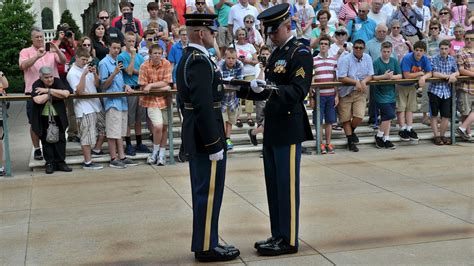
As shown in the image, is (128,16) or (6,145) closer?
(6,145)

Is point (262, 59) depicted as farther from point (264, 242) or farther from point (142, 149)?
point (264, 242)

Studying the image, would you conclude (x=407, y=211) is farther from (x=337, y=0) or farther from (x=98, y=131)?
(x=337, y=0)

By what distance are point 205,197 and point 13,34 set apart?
23.9 meters

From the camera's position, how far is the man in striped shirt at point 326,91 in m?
9.79

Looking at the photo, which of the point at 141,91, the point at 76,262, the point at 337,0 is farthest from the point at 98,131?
the point at 337,0

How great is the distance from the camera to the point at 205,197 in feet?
16.1

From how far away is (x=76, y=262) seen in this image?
5.06 m

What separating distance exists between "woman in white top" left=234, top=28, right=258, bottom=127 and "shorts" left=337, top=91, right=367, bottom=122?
1.49 metres

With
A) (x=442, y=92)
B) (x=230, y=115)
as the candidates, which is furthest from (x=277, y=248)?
(x=442, y=92)

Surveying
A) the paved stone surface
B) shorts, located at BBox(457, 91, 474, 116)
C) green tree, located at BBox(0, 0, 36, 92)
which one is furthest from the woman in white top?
green tree, located at BBox(0, 0, 36, 92)

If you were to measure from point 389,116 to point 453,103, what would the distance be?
48.4 inches

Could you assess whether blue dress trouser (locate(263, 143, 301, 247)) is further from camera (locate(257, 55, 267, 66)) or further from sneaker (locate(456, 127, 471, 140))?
sneaker (locate(456, 127, 471, 140))

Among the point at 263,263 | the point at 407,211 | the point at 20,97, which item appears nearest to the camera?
the point at 263,263

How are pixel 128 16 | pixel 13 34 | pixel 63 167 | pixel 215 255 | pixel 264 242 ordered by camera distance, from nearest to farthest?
pixel 215 255 < pixel 264 242 < pixel 63 167 < pixel 128 16 < pixel 13 34
